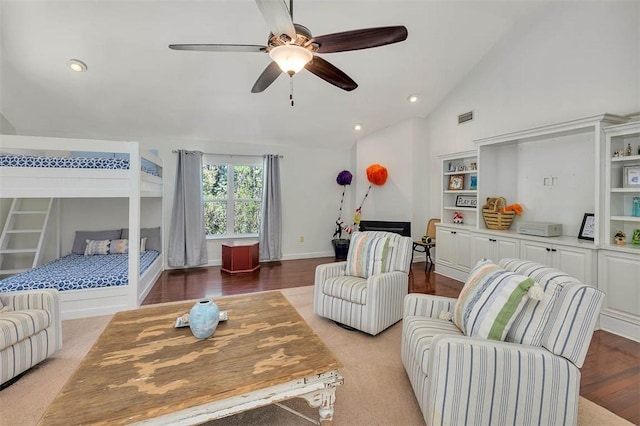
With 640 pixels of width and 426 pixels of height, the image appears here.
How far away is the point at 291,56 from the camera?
181 centimetres

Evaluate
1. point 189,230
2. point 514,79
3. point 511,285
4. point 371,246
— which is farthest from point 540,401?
point 189,230

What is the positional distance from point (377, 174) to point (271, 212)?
83.8 inches

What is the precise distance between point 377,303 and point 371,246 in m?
0.62

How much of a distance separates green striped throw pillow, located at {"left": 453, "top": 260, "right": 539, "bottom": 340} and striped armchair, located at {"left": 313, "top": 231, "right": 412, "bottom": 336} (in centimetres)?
89

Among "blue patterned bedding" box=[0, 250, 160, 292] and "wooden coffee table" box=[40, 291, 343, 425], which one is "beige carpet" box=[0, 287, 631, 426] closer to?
"wooden coffee table" box=[40, 291, 343, 425]

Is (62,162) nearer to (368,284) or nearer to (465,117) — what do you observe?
(368,284)

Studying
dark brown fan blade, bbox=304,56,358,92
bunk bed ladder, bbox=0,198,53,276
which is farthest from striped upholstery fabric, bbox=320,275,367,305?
bunk bed ladder, bbox=0,198,53,276

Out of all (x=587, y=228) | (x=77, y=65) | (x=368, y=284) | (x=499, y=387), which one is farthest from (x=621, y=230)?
(x=77, y=65)

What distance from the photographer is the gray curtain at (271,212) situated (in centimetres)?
556

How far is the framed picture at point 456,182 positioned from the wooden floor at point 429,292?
144 centimetres

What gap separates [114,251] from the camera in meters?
4.39

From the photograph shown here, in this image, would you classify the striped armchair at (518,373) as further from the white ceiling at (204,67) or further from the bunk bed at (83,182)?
the white ceiling at (204,67)

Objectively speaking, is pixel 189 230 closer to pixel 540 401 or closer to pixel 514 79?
pixel 540 401

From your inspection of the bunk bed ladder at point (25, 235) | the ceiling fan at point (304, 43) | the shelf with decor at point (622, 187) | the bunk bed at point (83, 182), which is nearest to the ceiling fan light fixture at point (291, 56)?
the ceiling fan at point (304, 43)
